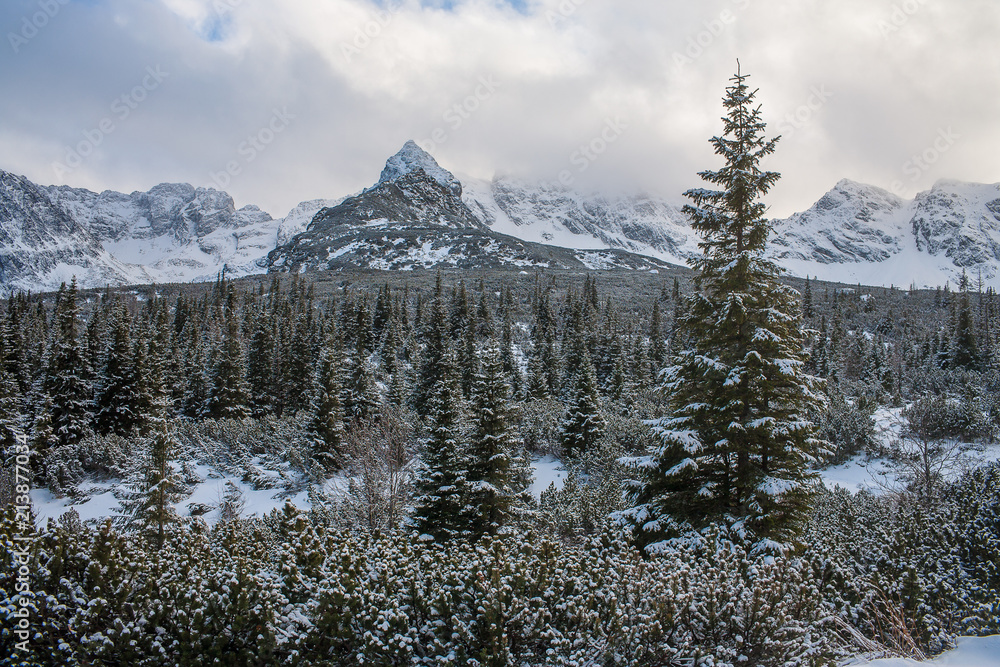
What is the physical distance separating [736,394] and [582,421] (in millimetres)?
18499

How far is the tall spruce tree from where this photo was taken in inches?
355

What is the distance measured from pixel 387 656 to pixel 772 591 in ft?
12.2

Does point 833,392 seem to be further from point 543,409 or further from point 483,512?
point 483,512

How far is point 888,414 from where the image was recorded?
30.3m

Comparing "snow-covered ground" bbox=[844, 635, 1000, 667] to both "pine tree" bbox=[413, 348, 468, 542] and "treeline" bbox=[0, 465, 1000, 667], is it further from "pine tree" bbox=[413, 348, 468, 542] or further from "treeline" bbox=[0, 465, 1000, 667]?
"pine tree" bbox=[413, 348, 468, 542]

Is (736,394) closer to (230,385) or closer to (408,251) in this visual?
(230,385)

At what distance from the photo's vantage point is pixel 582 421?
90.6ft

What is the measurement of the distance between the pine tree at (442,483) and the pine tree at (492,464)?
1.19 ft

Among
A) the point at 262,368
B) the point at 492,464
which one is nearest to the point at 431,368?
the point at 262,368

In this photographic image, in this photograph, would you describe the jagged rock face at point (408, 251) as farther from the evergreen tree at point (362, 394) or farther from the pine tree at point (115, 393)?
the evergreen tree at point (362, 394)

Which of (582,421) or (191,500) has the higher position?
(582,421)

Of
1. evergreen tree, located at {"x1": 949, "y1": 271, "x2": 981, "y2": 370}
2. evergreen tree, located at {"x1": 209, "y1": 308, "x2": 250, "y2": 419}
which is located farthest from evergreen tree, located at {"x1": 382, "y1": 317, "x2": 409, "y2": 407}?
evergreen tree, located at {"x1": 949, "y1": 271, "x2": 981, "y2": 370}

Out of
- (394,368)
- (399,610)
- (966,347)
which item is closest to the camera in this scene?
(399,610)

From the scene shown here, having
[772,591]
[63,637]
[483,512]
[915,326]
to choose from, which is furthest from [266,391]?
[915,326]
